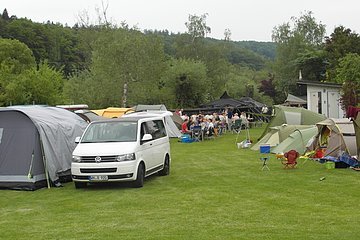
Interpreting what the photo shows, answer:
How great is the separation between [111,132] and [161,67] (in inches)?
1156

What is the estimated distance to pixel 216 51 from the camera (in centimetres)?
5756

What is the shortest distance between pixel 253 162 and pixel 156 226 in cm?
908

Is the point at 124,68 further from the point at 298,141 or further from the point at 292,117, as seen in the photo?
the point at 298,141

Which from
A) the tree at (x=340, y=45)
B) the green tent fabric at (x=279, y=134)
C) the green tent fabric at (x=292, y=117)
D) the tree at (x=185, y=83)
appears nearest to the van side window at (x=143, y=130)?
the green tent fabric at (x=279, y=134)

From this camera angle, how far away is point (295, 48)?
5681 cm

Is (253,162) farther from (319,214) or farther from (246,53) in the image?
(246,53)

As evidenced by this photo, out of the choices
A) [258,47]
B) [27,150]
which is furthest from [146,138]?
[258,47]

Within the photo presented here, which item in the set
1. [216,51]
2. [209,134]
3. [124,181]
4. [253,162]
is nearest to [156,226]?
[124,181]

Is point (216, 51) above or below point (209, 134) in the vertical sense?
above

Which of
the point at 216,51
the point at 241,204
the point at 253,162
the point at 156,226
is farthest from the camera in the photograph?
the point at 216,51

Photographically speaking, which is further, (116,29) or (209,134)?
(116,29)

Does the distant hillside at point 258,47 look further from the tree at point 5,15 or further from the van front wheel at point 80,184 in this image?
the van front wheel at point 80,184

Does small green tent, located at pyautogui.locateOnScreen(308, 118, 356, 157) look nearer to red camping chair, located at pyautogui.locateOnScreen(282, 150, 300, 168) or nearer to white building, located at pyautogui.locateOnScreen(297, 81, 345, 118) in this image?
red camping chair, located at pyautogui.locateOnScreen(282, 150, 300, 168)

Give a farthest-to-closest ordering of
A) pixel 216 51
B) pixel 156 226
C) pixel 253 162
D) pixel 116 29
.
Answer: pixel 216 51 < pixel 116 29 < pixel 253 162 < pixel 156 226
